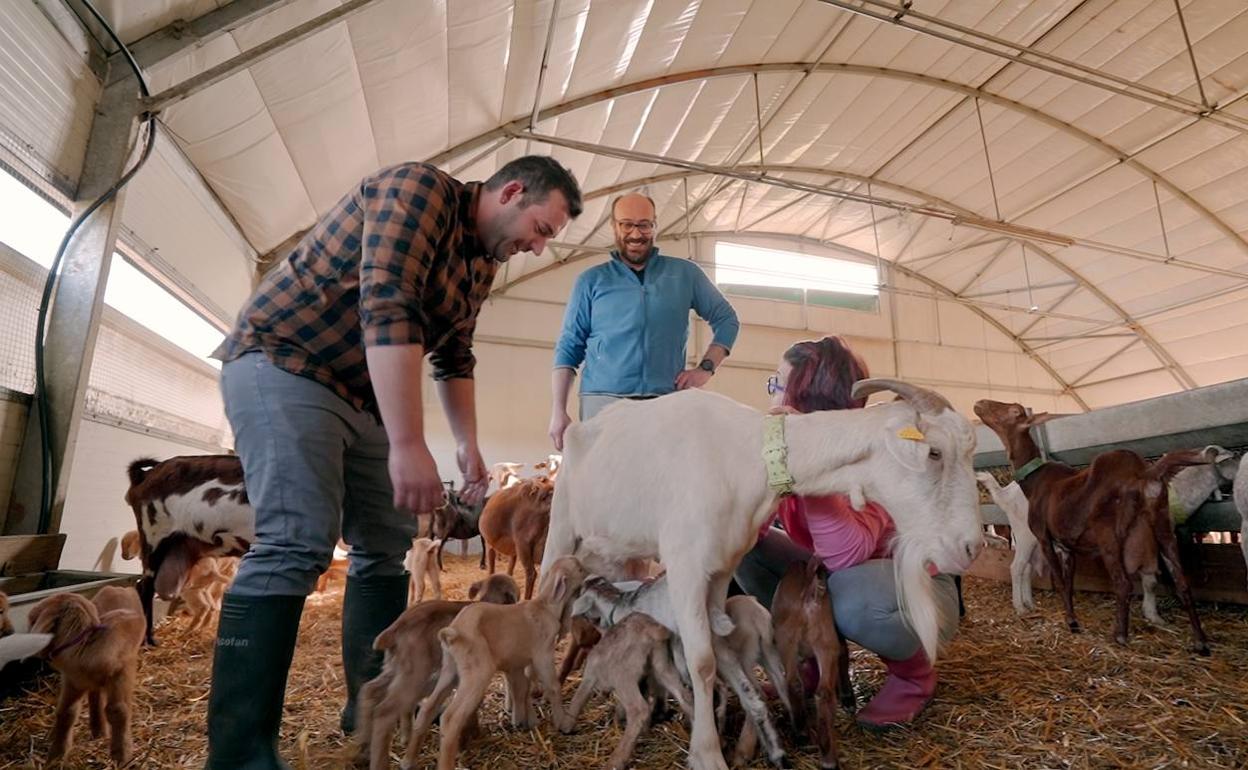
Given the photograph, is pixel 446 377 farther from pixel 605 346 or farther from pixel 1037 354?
pixel 1037 354

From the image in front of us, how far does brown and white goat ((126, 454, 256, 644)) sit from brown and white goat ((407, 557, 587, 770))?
1.90 m

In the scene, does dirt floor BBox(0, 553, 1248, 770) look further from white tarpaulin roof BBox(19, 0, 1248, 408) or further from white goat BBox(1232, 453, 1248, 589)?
white tarpaulin roof BBox(19, 0, 1248, 408)

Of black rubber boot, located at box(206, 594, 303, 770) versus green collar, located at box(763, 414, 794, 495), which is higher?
green collar, located at box(763, 414, 794, 495)

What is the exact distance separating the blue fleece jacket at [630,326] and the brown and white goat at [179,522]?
178 cm

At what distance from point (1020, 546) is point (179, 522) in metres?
4.61

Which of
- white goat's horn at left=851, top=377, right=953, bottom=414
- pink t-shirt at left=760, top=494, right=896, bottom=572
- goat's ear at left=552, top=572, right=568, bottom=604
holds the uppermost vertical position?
white goat's horn at left=851, top=377, right=953, bottom=414

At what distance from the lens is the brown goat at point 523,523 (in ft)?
14.0

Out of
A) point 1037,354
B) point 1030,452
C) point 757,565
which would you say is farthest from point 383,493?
point 1037,354

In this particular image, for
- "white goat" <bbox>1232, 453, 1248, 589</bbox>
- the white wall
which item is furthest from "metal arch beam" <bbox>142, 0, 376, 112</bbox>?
"white goat" <bbox>1232, 453, 1248, 589</bbox>

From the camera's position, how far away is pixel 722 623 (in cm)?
184

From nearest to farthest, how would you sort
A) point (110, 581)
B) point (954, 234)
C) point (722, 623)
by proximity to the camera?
point (722, 623) → point (110, 581) → point (954, 234)

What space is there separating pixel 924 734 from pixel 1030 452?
9.04ft

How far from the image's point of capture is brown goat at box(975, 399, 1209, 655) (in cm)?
288

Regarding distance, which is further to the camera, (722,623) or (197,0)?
(197,0)
